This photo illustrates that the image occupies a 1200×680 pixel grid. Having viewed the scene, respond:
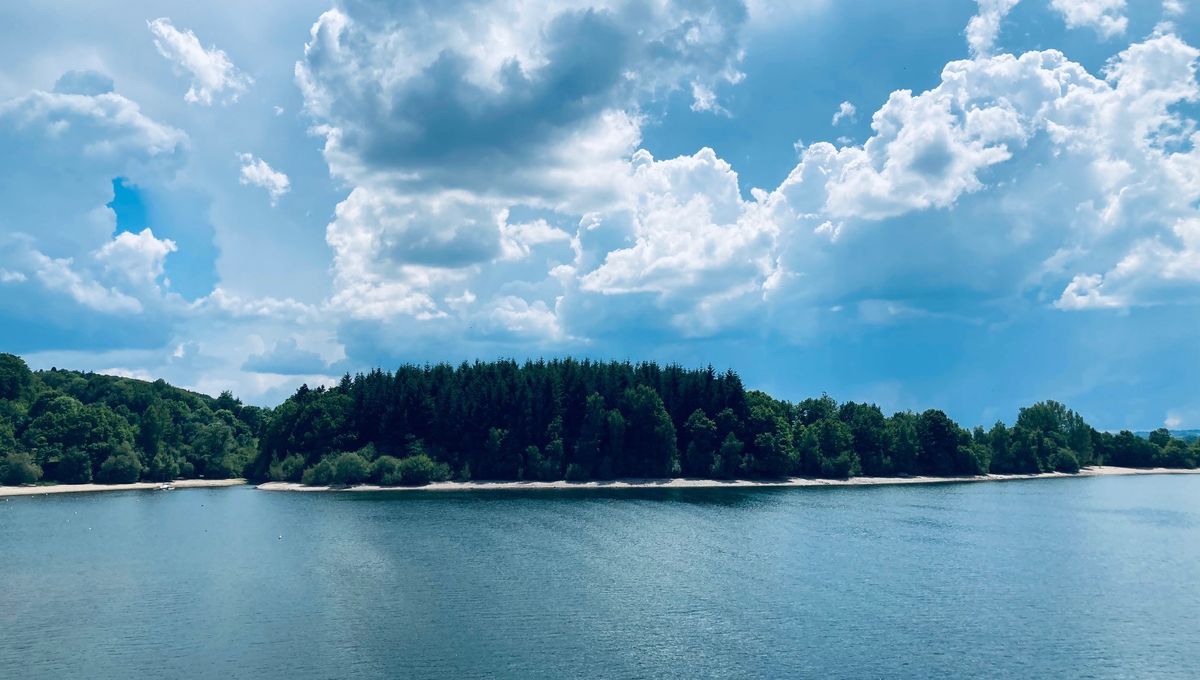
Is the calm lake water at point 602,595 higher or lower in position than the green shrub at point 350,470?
lower

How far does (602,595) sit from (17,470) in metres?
170

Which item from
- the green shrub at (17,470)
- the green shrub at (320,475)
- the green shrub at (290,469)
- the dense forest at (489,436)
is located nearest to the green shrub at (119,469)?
the dense forest at (489,436)

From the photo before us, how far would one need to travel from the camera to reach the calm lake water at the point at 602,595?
49844 millimetres

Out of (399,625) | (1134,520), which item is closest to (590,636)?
(399,625)

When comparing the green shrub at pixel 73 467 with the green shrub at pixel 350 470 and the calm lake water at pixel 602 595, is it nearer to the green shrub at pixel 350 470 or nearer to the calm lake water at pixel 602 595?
the green shrub at pixel 350 470

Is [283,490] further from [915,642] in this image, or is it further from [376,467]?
[915,642]

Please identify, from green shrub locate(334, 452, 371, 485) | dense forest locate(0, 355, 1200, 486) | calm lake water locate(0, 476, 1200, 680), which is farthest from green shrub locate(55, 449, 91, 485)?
calm lake water locate(0, 476, 1200, 680)

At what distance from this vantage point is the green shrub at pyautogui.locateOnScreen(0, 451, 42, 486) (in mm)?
179000

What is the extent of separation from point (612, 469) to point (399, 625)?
129842mm

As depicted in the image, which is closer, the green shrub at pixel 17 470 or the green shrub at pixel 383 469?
the green shrub at pixel 383 469

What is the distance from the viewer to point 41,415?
195625mm

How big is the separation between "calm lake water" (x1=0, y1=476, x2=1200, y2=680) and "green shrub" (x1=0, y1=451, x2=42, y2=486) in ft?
212

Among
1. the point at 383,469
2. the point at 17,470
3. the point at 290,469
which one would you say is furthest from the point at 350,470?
the point at 17,470

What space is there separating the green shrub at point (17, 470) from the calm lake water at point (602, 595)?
64543 mm
